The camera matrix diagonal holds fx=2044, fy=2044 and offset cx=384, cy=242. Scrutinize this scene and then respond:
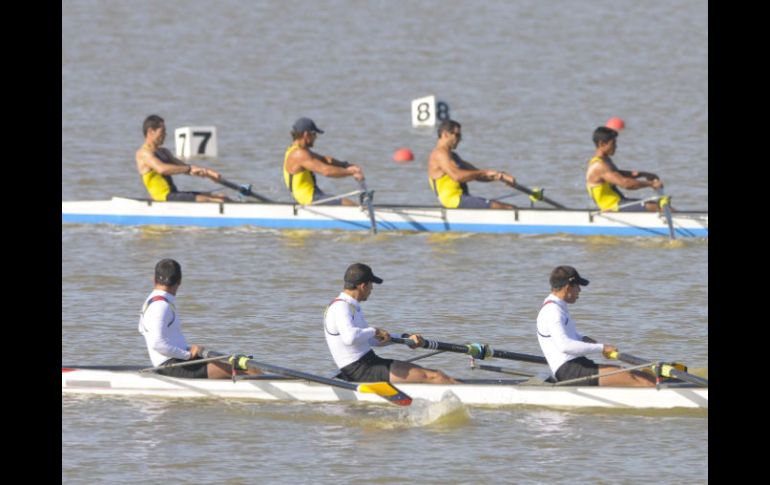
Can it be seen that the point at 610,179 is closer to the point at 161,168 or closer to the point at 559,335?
the point at 161,168

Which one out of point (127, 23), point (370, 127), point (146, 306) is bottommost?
point (146, 306)

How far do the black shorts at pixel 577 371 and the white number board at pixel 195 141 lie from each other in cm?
1785

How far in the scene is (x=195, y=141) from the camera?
3759 centimetres

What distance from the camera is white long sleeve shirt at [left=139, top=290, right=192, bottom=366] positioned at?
67.5 ft

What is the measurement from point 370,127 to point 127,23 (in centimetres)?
2158

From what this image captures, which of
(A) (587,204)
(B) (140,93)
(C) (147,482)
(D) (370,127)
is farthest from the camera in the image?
(B) (140,93)

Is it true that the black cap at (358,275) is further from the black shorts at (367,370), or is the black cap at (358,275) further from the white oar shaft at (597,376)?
the white oar shaft at (597,376)

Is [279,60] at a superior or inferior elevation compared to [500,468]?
superior

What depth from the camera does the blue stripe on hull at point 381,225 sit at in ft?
102

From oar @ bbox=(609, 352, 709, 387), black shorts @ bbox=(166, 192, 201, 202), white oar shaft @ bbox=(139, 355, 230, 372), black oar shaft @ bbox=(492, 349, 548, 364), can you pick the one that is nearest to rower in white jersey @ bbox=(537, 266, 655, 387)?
oar @ bbox=(609, 352, 709, 387)

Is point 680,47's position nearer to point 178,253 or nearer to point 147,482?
point 178,253

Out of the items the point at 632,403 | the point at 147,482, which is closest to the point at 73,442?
the point at 147,482

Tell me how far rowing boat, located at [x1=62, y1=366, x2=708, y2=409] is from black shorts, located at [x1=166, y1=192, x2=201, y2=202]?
440 inches

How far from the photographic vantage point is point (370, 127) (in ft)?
146
